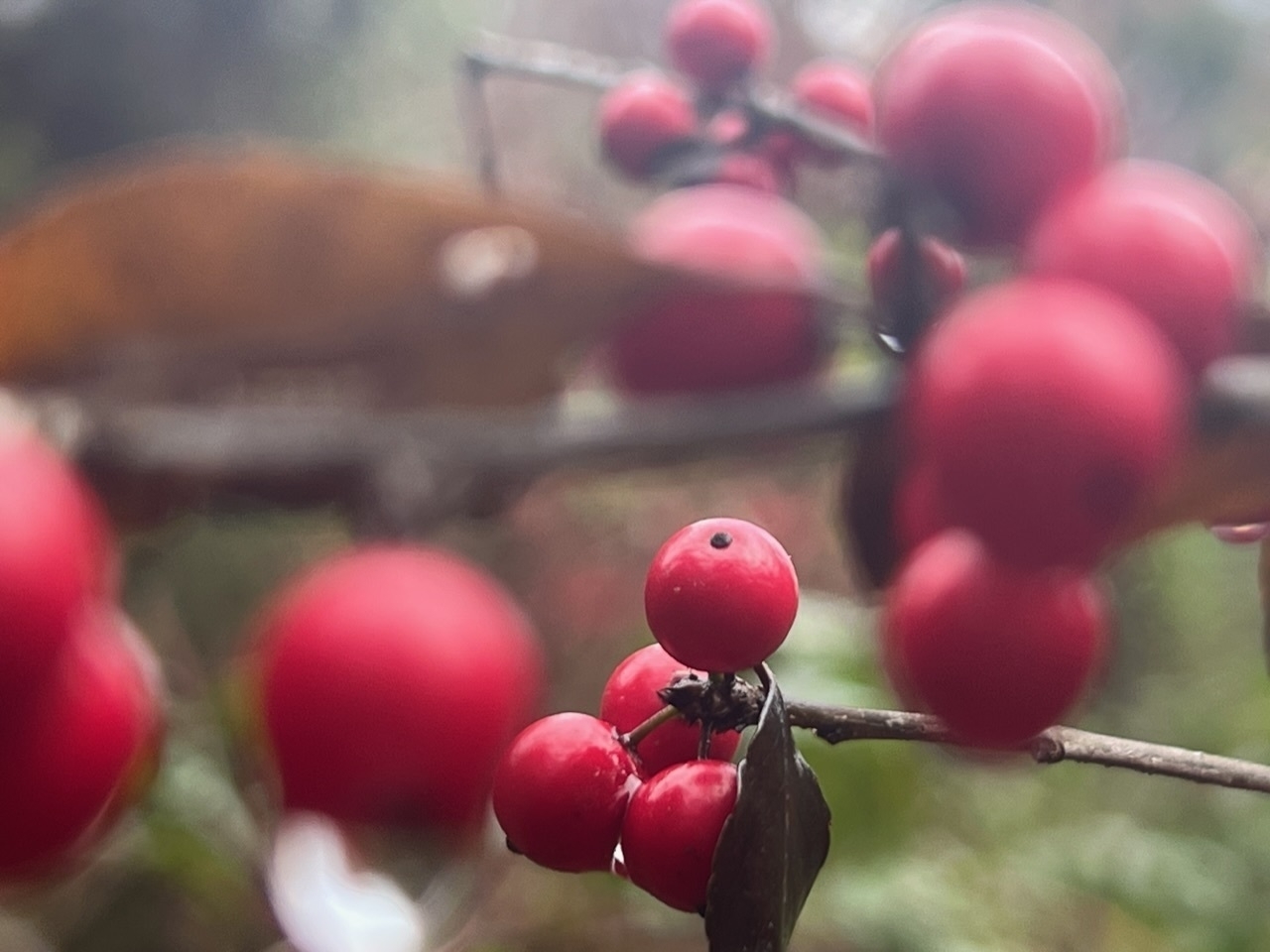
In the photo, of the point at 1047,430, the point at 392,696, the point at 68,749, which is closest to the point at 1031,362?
the point at 1047,430

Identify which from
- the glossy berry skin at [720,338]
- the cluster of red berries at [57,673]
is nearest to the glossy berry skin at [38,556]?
the cluster of red berries at [57,673]

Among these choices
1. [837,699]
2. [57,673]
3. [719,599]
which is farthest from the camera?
[837,699]

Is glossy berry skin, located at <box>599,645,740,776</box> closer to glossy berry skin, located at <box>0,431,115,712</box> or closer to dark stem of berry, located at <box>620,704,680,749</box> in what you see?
dark stem of berry, located at <box>620,704,680,749</box>

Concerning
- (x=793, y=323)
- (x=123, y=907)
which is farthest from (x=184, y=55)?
(x=793, y=323)

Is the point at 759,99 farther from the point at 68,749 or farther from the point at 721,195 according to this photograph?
the point at 68,749

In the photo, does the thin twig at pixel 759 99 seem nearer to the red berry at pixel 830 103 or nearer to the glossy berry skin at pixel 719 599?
the red berry at pixel 830 103

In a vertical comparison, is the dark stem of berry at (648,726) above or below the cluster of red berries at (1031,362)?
below
